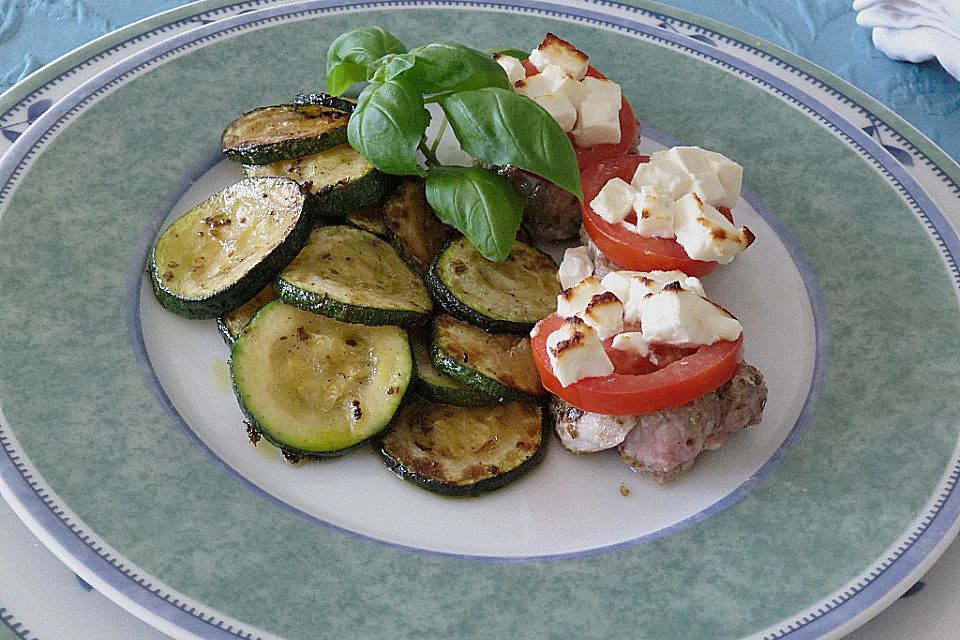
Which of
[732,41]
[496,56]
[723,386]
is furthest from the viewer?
[732,41]

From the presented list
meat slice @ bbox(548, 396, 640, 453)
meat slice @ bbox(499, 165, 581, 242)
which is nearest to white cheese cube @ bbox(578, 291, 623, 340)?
meat slice @ bbox(548, 396, 640, 453)

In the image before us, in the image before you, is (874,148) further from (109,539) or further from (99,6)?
(99,6)

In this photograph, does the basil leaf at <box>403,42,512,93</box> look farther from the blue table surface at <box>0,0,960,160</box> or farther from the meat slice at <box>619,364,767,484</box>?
the blue table surface at <box>0,0,960,160</box>

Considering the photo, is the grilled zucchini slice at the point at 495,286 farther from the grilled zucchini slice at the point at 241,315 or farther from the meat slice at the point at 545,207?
the grilled zucchini slice at the point at 241,315

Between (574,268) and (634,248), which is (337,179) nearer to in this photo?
(574,268)

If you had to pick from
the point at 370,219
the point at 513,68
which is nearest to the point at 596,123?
the point at 513,68

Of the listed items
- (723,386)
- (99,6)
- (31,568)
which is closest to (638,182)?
(723,386)

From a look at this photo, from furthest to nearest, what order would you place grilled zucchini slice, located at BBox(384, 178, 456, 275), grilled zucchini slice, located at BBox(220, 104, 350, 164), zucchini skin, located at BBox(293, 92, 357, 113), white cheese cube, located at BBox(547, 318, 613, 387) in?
1. zucchini skin, located at BBox(293, 92, 357, 113)
2. grilled zucchini slice, located at BBox(220, 104, 350, 164)
3. grilled zucchini slice, located at BBox(384, 178, 456, 275)
4. white cheese cube, located at BBox(547, 318, 613, 387)
